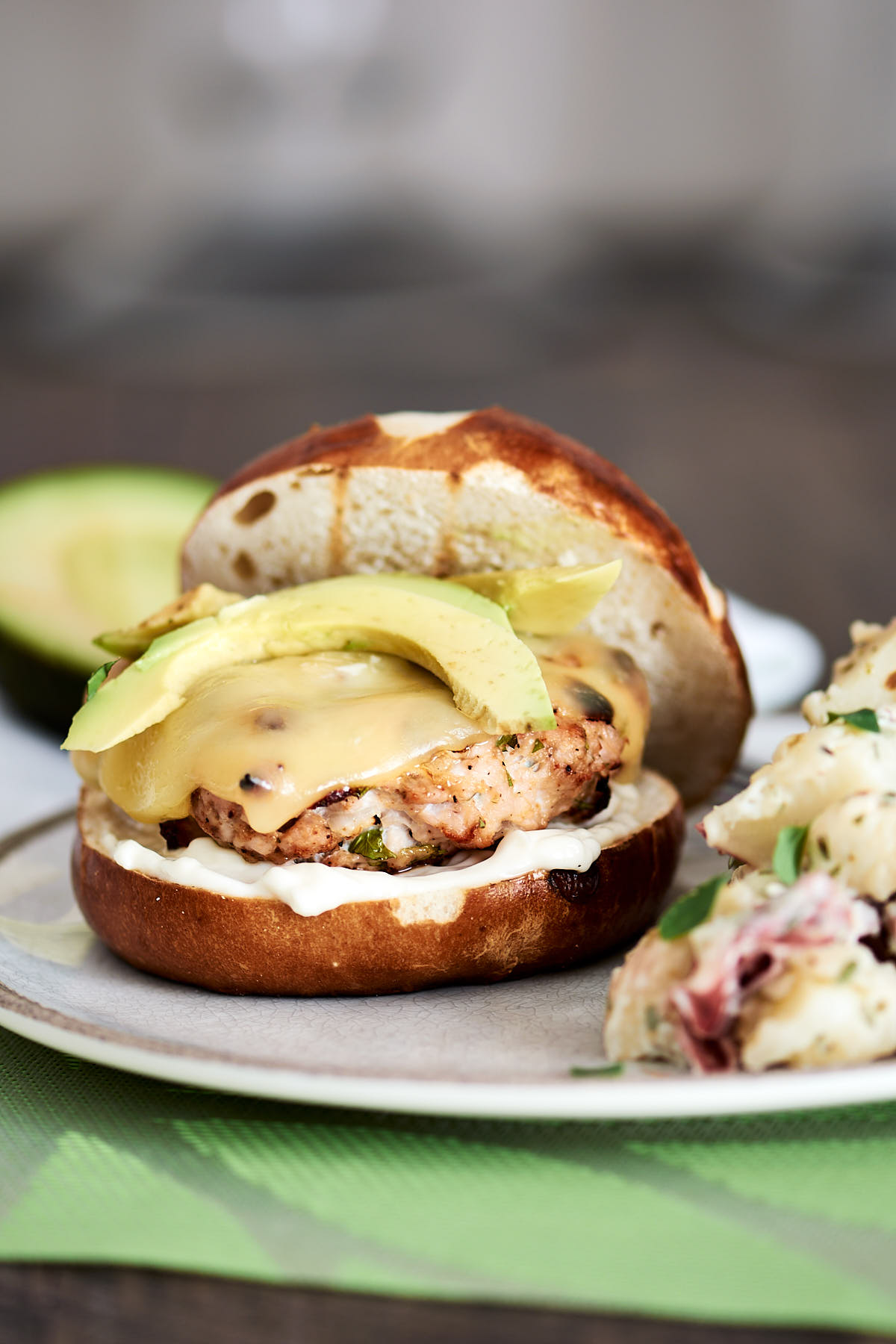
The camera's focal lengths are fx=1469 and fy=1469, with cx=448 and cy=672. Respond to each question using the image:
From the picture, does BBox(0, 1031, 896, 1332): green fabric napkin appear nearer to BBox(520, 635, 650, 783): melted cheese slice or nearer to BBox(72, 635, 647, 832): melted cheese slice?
BBox(72, 635, 647, 832): melted cheese slice

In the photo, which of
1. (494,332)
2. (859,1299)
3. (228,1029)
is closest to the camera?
(859,1299)

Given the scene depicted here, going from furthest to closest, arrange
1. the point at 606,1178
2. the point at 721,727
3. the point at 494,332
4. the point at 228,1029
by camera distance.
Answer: the point at 494,332 → the point at 721,727 → the point at 228,1029 → the point at 606,1178

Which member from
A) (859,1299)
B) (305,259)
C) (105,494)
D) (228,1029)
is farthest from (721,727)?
(305,259)

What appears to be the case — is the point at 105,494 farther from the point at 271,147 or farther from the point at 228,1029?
the point at 271,147

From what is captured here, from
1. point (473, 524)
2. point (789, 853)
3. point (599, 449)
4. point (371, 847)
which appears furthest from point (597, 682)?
point (599, 449)

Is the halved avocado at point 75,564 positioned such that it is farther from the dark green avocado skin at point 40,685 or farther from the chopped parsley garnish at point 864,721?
the chopped parsley garnish at point 864,721

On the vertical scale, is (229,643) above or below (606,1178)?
above
